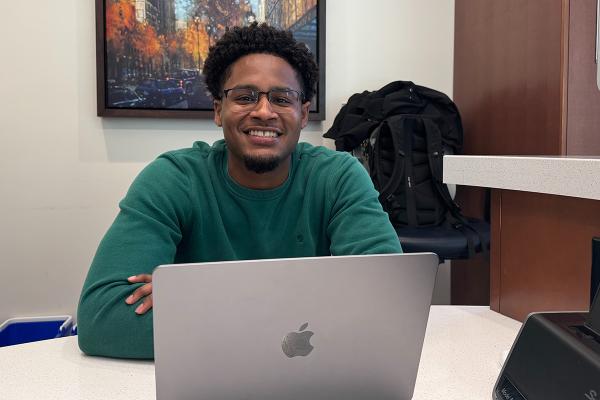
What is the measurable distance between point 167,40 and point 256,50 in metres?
1.18

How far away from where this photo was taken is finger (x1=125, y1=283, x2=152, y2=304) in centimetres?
96

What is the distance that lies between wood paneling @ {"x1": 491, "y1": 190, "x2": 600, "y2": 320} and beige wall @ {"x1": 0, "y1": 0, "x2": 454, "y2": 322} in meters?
1.68

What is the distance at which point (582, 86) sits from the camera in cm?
193

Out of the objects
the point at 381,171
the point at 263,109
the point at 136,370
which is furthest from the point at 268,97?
the point at 381,171

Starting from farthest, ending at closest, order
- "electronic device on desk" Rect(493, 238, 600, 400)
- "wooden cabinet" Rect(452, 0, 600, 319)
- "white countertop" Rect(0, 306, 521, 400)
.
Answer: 1. "wooden cabinet" Rect(452, 0, 600, 319)
2. "white countertop" Rect(0, 306, 521, 400)
3. "electronic device on desk" Rect(493, 238, 600, 400)

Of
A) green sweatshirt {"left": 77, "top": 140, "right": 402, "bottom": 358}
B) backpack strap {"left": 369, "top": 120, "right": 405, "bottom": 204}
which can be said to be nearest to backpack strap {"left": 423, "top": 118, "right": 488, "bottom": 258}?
backpack strap {"left": 369, "top": 120, "right": 405, "bottom": 204}

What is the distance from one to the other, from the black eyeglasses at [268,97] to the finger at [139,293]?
578mm

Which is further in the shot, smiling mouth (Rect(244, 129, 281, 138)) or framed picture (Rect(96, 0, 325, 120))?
framed picture (Rect(96, 0, 325, 120))

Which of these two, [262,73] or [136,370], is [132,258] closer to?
[136,370]

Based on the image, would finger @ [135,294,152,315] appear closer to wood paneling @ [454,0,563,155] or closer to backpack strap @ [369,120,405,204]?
backpack strap @ [369,120,405,204]

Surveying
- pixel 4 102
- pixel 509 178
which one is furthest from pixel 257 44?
pixel 4 102

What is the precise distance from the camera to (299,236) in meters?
1.39

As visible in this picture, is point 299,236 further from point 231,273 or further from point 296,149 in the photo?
point 231,273

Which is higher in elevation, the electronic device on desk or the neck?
the neck
